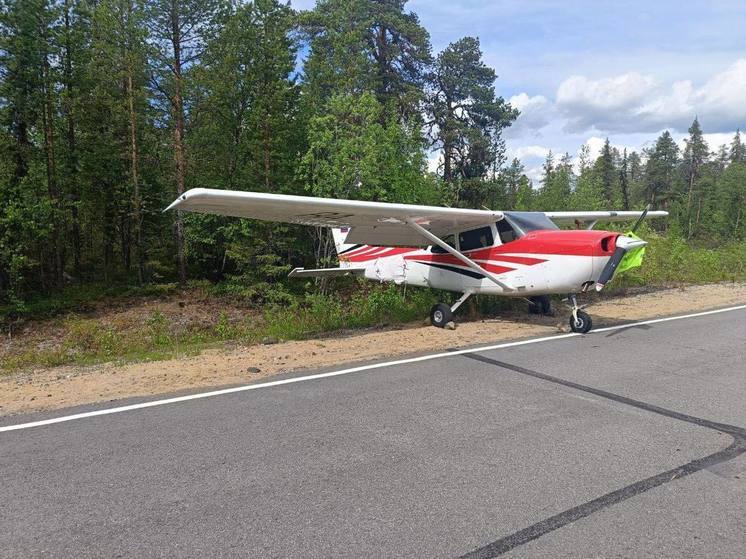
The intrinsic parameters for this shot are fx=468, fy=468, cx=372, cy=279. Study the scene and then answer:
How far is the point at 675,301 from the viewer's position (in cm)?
1301

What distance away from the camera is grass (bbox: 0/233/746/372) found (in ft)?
32.9

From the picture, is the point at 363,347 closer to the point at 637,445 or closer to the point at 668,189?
the point at 637,445

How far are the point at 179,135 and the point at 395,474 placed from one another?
1859cm

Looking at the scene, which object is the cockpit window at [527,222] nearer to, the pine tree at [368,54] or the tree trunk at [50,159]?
the pine tree at [368,54]

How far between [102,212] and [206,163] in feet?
21.6

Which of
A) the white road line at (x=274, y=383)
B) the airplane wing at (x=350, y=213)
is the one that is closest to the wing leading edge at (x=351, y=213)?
the airplane wing at (x=350, y=213)

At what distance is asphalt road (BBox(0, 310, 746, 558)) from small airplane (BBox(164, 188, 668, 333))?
328 centimetres

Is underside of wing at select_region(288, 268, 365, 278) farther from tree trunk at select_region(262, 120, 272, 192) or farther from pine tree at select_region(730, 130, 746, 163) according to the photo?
pine tree at select_region(730, 130, 746, 163)

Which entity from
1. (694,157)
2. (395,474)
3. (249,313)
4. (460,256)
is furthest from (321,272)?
(694,157)

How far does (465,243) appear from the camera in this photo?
10695mm

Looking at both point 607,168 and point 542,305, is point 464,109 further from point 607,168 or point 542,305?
point 607,168

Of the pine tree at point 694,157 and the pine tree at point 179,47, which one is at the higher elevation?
the pine tree at point 694,157

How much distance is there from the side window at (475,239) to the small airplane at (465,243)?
0.02 meters

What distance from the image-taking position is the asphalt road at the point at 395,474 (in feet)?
8.03
